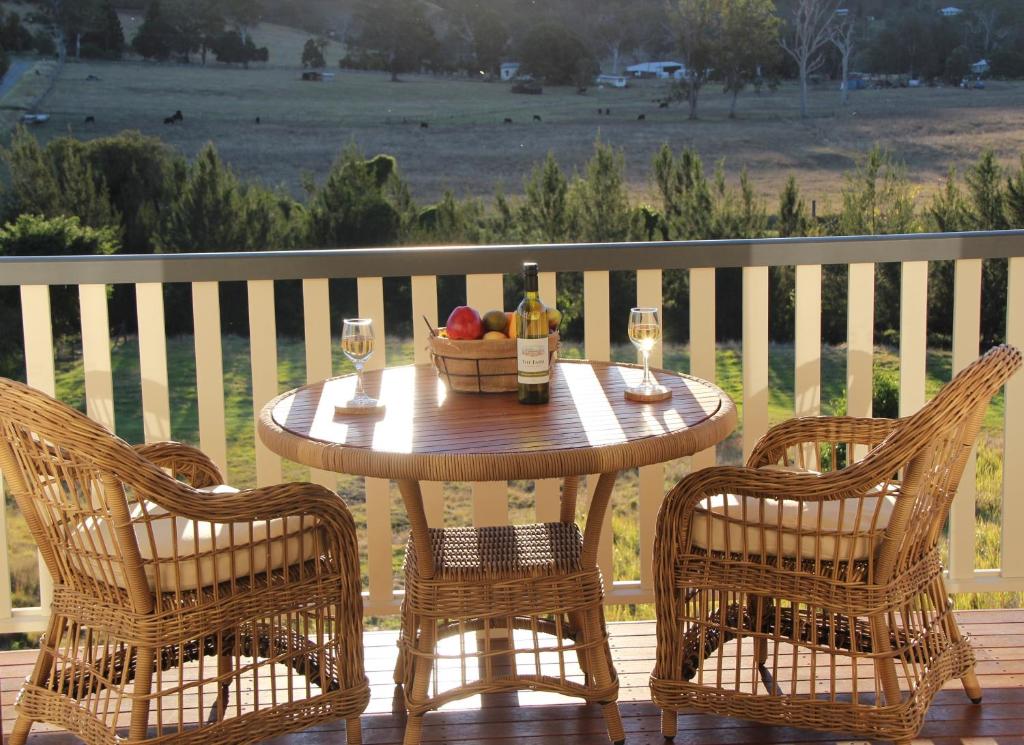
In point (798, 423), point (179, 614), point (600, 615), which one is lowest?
point (600, 615)

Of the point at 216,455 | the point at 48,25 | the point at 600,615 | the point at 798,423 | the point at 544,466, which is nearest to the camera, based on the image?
the point at 544,466

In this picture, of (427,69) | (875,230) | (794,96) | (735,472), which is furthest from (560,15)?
(735,472)

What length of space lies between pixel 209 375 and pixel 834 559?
168cm

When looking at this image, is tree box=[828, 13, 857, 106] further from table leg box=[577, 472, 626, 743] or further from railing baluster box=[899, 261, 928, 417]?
table leg box=[577, 472, 626, 743]

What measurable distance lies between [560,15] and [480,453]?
44.1 feet

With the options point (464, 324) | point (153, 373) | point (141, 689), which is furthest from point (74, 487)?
point (153, 373)

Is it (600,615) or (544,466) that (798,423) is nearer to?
(600,615)

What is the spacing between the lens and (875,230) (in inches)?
436

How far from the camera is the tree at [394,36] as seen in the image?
48.3 ft

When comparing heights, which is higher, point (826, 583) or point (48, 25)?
point (48, 25)

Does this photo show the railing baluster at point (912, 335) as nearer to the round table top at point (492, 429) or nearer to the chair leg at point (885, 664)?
the round table top at point (492, 429)

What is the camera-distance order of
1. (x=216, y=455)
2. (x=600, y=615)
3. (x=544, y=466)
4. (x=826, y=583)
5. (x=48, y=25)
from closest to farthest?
(x=544, y=466), (x=826, y=583), (x=600, y=615), (x=216, y=455), (x=48, y=25)

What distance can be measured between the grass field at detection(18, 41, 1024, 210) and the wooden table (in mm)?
10681

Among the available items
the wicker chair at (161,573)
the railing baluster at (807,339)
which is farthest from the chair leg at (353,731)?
the railing baluster at (807,339)
